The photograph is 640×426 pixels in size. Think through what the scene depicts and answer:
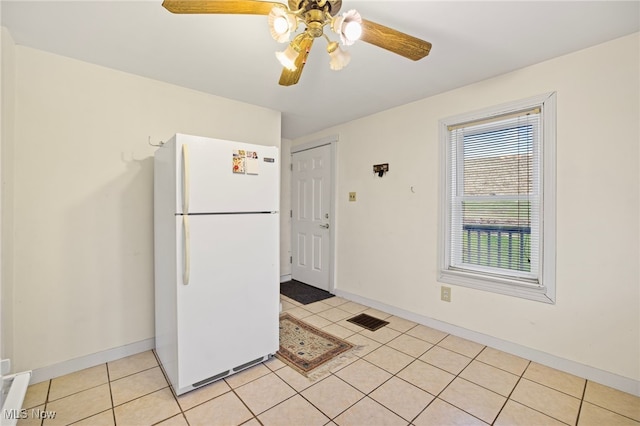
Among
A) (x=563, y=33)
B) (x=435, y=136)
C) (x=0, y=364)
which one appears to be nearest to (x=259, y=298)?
(x=0, y=364)

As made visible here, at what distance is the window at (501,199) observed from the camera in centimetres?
209

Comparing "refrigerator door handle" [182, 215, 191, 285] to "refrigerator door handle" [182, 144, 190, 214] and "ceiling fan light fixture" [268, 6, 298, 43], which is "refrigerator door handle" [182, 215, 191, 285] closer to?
"refrigerator door handle" [182, 144, 190, 214]

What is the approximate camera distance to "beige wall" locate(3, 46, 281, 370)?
1.87m

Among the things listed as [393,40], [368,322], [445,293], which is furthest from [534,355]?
[393,40]

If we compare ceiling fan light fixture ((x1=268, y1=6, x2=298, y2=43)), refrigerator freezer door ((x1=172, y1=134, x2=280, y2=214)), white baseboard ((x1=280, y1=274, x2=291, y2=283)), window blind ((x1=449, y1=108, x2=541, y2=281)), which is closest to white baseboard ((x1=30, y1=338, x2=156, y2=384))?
refrigerator freezer door ((x1=172, y1=134, x2=280, y2=214))

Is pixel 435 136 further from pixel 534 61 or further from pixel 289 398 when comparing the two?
pixel 289 398

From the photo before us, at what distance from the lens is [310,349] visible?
2.30m

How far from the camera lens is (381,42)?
55.7 inches

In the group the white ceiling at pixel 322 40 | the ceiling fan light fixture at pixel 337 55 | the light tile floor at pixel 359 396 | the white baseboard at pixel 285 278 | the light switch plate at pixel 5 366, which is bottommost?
the light tile floor at pixel 359 396

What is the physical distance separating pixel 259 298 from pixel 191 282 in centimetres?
51

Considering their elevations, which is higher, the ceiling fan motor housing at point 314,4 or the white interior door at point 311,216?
the ceiling fan motor housing at point 314,4

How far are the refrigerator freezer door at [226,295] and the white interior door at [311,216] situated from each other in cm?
175

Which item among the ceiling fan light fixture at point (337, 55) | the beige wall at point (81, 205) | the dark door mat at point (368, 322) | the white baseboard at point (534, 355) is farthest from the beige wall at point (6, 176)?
the white baseboard at point (534, 355)

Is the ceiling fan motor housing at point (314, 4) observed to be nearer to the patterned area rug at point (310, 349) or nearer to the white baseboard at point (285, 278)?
the patterned area rug at point (310, 349)
